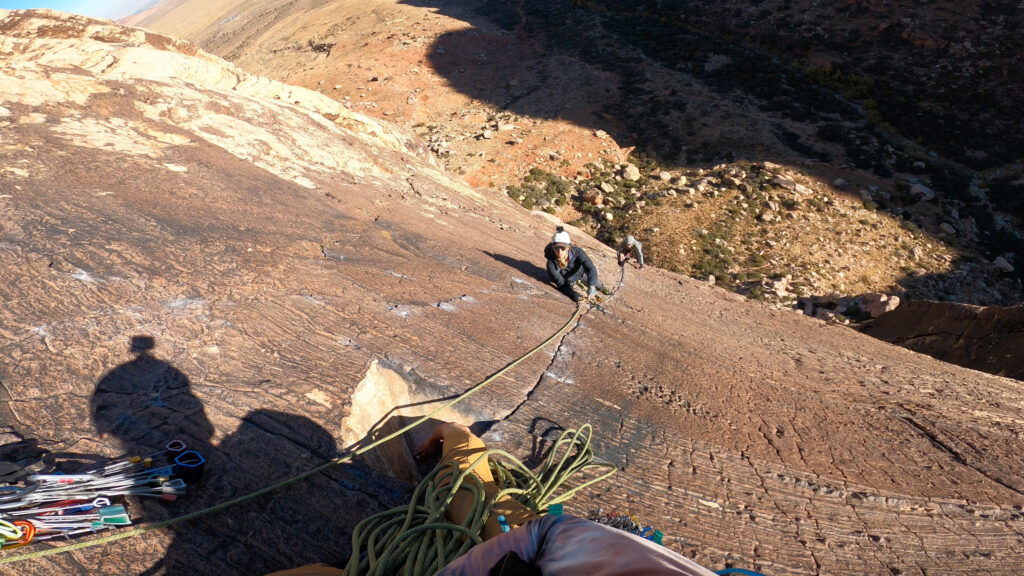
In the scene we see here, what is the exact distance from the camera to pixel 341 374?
11.8 feet

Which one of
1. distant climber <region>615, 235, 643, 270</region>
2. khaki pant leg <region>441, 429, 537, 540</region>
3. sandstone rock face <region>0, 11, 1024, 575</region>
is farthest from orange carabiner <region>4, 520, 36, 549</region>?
distant climber <region>615, 235, 643, 270</region>

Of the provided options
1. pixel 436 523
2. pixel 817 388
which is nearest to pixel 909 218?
pixel 817 388

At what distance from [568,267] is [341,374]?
13.7 feet

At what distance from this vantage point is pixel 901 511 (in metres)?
3.52

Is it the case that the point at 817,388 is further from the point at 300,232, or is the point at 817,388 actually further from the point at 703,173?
the point at 703,173

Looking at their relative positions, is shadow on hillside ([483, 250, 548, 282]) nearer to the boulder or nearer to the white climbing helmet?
the white climbing helmet

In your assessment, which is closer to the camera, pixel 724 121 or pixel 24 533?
pixel 24 533

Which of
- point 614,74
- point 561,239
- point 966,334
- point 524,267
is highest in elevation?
point 614,74

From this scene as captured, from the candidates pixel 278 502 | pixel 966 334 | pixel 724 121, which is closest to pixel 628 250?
pixel 966 334

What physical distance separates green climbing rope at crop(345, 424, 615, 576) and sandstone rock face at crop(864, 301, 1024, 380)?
28.4ft

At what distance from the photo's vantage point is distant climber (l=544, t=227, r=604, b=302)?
686 centimetres

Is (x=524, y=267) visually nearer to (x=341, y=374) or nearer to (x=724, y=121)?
(x=341, y=374)

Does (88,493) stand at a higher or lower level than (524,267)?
higher

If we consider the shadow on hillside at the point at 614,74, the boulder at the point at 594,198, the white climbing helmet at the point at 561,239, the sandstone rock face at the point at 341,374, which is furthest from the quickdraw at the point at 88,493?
the shadow on hillside at the point at 614,74
